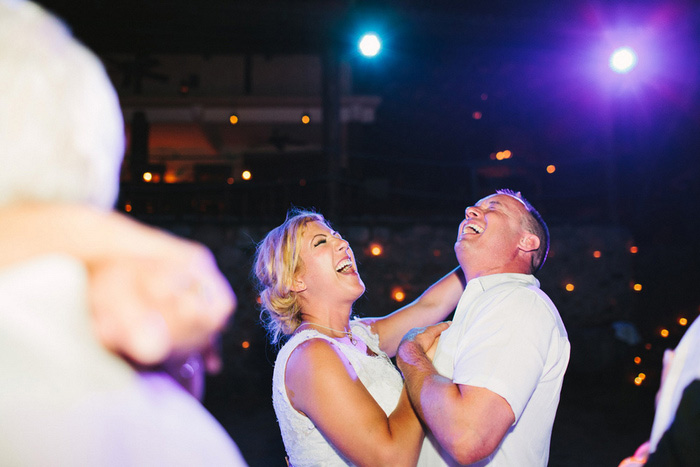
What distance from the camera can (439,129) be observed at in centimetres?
1121

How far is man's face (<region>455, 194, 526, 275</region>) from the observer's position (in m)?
1.91

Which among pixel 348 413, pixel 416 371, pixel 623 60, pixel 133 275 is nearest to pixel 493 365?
pixel 416 371

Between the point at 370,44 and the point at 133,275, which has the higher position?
the point at 370,44

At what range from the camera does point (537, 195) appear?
684 centimetres

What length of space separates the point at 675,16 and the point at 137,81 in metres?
11.2

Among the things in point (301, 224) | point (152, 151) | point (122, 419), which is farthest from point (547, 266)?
point (152, 151)

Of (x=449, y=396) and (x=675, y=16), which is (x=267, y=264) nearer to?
(x=449, y=396)

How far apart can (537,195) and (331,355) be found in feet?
19.8

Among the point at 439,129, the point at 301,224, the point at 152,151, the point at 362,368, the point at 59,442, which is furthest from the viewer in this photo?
the point at 152,151

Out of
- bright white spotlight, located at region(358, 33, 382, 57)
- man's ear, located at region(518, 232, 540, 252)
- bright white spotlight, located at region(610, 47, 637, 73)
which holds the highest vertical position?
bright white spotlight, located at region(358, 33, 382, 57)

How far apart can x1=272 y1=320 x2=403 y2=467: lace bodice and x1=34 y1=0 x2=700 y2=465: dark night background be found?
97.5 inches

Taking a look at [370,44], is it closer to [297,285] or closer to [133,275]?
[297,285]

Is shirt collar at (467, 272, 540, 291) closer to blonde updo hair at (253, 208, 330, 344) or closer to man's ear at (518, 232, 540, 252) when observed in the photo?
man's ear at (518, 232, 540, 252)

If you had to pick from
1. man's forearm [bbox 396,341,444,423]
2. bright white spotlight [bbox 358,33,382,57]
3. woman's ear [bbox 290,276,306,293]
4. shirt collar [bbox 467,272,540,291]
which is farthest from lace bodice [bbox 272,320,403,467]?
bright white spotlight [bbox 358,33,382,57]
